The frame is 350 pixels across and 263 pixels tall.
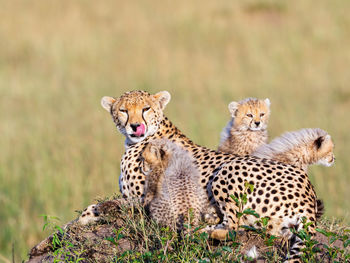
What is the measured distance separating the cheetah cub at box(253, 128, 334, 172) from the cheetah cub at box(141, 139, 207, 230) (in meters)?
0.63

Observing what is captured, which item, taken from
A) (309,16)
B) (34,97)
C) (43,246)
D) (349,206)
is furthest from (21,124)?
(309,16)

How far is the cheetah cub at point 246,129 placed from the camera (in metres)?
4.97

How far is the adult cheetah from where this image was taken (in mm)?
3480

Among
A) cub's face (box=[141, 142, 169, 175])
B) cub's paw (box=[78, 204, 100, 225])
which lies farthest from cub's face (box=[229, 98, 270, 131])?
cub's paw (box=[78, 204, 100, 225])

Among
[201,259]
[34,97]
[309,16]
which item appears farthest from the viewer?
[309,16]

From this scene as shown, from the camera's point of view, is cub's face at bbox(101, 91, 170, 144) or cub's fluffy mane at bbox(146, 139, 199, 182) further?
cub's face at bbox(101, 91, 170, 144)

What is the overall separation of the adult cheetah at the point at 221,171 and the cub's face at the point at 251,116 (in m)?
0.80

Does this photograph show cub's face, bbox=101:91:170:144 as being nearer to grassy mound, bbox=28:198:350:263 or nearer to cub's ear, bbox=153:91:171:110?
cub's ear, bbox=153:91:171:110

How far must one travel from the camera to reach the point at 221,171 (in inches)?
146

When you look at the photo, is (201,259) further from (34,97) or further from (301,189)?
(34,97)

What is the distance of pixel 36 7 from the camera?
55.7 ft

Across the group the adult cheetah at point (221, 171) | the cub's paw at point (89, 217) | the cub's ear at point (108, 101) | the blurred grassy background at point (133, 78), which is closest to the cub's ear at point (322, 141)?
the adult cheetah at point (221, 171)

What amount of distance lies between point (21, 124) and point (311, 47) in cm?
695

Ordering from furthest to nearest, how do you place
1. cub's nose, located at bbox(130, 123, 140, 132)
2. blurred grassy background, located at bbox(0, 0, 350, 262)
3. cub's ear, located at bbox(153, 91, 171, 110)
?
blurred grassy background, located at bbox(0, 0, 350, 262), cub's ear, located at bbox(153, 91, 171, 110), cub's nose, located at bbox(130, 123, 140, 132)
